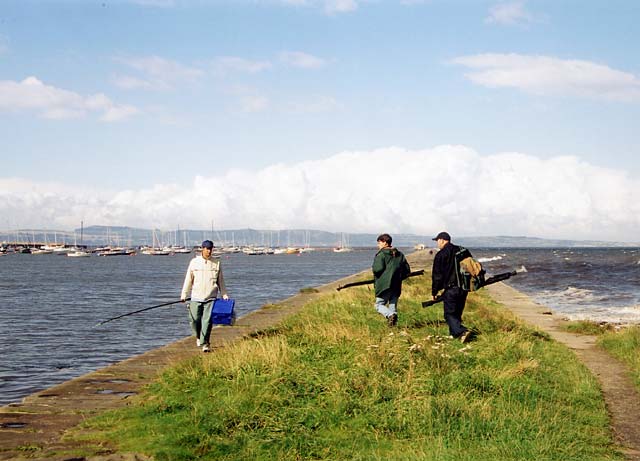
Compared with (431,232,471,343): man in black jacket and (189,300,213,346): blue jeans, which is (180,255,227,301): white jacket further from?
(431,232,471,343): man in black jacket

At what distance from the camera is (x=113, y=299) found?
36.9 m

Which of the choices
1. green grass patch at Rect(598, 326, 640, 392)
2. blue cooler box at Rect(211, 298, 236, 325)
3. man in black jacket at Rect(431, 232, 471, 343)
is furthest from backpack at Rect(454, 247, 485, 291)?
blue cooler box at Rect(211, 298, 236, 325)

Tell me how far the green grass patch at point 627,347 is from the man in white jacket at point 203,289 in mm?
6225

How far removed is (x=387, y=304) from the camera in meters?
13.5

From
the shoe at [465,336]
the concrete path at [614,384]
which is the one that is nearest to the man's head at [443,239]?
the shoe at [465,336]

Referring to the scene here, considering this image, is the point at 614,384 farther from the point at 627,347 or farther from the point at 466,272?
the point at 627,347

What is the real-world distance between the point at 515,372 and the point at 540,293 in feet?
100

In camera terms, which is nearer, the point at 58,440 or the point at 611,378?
the point at 58,440

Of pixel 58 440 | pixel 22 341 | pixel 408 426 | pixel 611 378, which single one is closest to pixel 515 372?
pixel 611 378

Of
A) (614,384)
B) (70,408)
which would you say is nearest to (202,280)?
(70,408)

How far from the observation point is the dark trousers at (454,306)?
11.6m

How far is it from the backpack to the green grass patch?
2.51 metres

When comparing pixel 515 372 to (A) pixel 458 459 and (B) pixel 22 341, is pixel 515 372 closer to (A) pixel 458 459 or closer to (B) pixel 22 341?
(A) pixel 458 459

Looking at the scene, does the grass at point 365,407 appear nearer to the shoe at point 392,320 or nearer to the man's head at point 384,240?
the shoe at point 392,320
